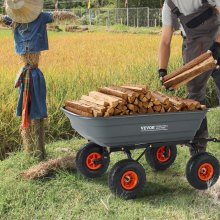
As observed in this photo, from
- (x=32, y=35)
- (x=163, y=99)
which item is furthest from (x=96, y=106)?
(x=32, y=35)

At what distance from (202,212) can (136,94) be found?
935 mm

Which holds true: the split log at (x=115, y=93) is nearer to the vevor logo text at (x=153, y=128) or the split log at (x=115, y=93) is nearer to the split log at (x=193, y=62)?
the vevor logo text at (x=153, y=128)

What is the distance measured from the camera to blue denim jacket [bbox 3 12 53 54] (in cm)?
400

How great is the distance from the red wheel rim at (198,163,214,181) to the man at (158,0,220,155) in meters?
0.45

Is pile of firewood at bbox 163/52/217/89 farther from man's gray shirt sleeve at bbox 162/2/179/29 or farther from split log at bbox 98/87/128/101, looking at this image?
man's gray shirt sleeve at bbox 162/2/179/29

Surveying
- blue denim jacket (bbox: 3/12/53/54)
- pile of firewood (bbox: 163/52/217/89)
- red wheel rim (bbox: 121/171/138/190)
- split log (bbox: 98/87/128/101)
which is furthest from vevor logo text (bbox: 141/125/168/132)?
blue denim jacket (bbox: 3/12/53/54)

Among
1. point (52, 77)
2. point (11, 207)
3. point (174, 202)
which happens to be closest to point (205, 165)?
point (174, 202)

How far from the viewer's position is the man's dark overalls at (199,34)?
4199mm

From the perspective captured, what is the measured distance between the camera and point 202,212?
340 centimetres

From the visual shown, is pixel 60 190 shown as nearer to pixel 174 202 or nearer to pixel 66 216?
pixel 66 216

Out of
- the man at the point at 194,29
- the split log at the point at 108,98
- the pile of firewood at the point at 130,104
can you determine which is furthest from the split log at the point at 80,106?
the man at the point at 194,29

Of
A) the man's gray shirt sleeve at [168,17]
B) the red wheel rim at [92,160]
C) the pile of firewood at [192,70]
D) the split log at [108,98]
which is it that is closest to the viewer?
the split log at [108,98]

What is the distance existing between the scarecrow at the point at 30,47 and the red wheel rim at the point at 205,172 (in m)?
1.36

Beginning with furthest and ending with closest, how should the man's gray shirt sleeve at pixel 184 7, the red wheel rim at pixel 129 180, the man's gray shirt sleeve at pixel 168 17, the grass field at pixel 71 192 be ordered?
the man's gray shirt sleeve at pixel 168 17, the man's gray shirt sleeve at pixel 184 7, the red wheel rim at pixel 129 180, the grass field at pixel 71 192
